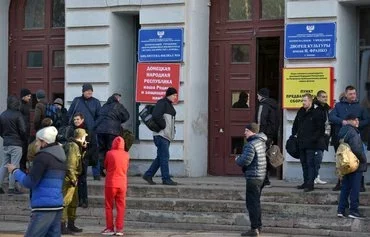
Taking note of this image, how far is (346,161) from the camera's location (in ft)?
50.4

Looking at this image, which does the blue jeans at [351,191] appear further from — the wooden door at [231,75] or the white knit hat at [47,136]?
the white knit hat at [47,136]

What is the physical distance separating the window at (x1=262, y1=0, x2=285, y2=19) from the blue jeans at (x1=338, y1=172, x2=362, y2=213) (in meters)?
5.88

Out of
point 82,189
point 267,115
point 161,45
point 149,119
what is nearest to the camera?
point 82,189

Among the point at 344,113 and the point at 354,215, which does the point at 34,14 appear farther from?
the point at 354,215

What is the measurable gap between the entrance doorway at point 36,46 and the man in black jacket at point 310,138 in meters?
7.64

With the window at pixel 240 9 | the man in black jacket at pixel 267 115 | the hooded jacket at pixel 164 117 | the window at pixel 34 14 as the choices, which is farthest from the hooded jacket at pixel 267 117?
the window at pixel 34 14

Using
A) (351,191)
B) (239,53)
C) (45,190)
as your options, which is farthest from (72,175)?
(239,53)

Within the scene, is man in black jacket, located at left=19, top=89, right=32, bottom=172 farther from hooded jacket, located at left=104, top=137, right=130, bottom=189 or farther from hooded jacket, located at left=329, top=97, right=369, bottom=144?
hooded jacket, located at left=329, top=97, right=369, bottom=144

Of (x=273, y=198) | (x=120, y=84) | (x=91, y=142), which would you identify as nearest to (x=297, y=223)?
(x=273, y=198)

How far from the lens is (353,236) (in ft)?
50.8

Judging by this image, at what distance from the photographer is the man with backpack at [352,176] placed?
51.0ft

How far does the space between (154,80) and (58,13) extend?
12.5 ft

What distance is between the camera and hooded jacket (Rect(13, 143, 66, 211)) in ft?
38.4

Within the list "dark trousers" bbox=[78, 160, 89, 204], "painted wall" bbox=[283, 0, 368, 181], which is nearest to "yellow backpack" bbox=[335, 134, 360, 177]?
"painted wall" bbox=[283, 0, 368, 181]
